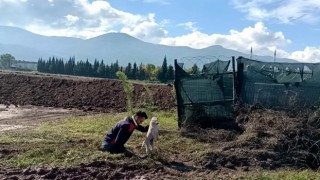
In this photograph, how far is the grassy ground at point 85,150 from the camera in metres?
8.38

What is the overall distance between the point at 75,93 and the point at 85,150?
64.6 ft

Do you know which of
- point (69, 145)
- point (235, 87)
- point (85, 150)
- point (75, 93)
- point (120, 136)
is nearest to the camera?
point (120, 136)

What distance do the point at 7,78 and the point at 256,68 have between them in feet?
88.4

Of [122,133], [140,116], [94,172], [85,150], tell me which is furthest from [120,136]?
[94,172]

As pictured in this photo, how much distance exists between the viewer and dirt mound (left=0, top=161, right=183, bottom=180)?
7.65 metres

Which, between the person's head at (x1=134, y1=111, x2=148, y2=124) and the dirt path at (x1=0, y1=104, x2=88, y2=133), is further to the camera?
the dirt path at (x1=0, y1=104, x2=88, y2=133)

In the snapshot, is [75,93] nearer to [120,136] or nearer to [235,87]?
[235,87]

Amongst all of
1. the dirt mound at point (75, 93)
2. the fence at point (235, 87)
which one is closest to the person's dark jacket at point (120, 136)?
the fence at point (235, 87)

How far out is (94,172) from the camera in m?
7.83

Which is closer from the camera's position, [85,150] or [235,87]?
[85,150]

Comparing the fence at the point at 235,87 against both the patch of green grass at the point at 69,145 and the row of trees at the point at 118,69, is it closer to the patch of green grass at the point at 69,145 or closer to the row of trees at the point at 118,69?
the patch of green grass at the point at 69,145

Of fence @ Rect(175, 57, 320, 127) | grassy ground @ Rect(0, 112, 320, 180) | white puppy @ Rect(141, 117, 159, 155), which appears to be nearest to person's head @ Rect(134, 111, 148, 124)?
white puppy @ Rect(141, 117, 159, 155)

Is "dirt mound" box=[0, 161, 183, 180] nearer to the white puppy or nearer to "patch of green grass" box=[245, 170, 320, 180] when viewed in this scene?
the white puppy

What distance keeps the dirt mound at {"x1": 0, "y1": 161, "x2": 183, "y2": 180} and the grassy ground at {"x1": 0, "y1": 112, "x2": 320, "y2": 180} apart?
0.30 meters
